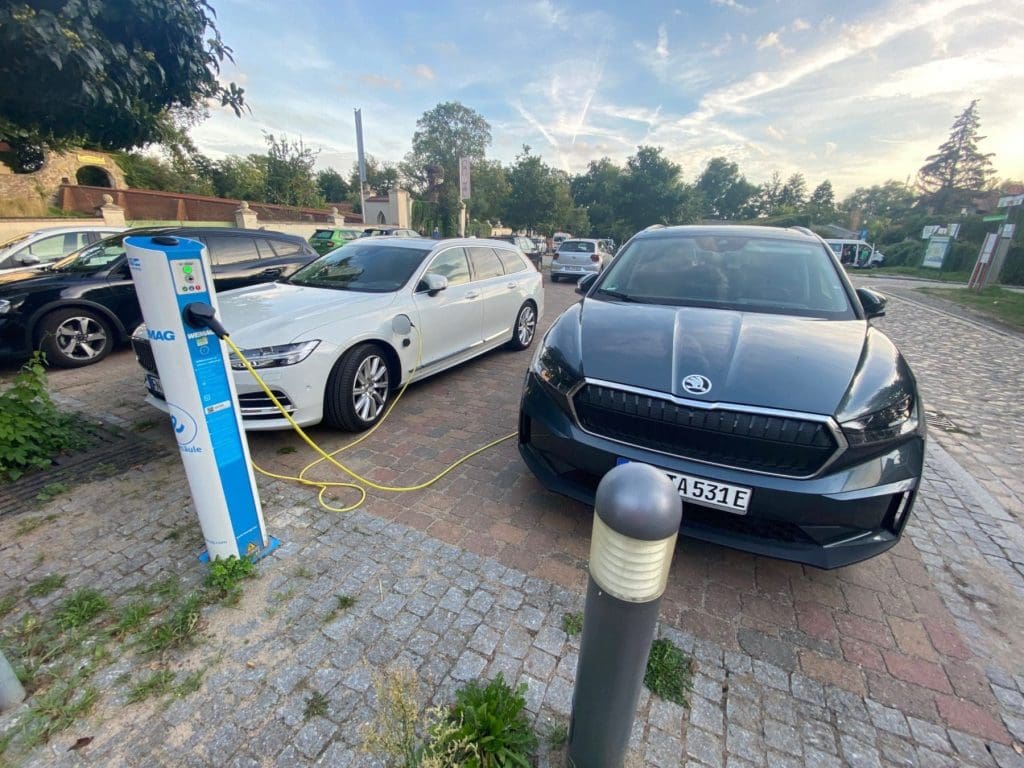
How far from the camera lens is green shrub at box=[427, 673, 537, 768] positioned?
144 centimetres

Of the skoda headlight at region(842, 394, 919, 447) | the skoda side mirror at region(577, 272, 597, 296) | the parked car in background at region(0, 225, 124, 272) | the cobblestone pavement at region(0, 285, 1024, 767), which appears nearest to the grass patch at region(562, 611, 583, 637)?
the cobblestone pavement at region(0, 285, 1024, 767)

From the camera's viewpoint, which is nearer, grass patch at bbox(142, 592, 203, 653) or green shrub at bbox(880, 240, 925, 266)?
grass patch at bbox(142, 592, 203, 653)

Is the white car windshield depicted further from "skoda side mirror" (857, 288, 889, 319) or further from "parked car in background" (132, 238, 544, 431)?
"skoda side mirror" (857, 288, 889, 319)

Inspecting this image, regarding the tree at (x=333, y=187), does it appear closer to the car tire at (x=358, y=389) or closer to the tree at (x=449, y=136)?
the tree at (x=449, y=136)

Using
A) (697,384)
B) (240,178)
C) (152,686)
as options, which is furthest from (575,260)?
(240,178)

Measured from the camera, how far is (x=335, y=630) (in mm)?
1979

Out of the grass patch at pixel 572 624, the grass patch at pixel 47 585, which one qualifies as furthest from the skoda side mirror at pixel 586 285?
the grass patch at pixel 47 585

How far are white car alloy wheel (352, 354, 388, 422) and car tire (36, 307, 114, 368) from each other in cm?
385

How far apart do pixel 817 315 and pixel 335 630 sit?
124 inches

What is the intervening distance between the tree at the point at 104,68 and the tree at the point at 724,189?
72870 mm

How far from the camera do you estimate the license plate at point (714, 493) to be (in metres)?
1.96

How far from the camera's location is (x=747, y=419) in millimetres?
1978

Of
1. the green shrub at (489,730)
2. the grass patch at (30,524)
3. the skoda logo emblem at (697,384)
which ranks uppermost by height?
the skoda logo emblem at (697,384)

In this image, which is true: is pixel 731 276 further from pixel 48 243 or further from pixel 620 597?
pixel 48 243
